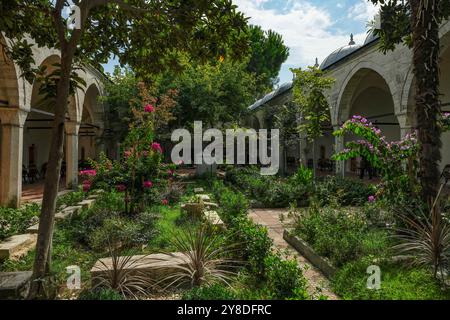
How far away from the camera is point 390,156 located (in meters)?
6.25

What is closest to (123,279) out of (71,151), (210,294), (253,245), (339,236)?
(210,294)

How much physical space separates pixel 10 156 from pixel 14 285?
5833mm

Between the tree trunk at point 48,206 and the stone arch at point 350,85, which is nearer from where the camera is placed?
the tree trunk at point 48,206

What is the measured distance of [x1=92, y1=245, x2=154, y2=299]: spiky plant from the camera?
3.74 m

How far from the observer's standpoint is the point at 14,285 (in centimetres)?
327

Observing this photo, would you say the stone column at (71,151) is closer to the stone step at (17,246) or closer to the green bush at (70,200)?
the green bush at (70,200)

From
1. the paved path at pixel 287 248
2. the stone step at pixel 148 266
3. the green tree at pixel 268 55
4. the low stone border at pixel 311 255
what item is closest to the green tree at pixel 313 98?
the paved path at pixel 287 248

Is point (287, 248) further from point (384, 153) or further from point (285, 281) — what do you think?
point (384, 153)

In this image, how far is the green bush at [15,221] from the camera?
592cm

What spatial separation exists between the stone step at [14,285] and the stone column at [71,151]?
9.46m

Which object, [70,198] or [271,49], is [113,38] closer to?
[70,198]

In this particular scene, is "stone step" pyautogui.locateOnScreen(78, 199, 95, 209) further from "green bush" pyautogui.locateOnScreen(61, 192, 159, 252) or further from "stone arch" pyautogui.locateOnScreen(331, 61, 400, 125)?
"stone arch" pyautogui.locateOnScreen(331, 61, 400, 125)

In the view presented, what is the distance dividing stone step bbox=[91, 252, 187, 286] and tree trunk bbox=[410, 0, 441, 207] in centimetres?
412

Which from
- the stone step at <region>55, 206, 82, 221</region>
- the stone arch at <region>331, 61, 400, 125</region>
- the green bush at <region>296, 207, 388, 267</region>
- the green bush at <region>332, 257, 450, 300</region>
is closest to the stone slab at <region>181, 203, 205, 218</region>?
the green bush at <region>296, 207, 388, 267</region>
